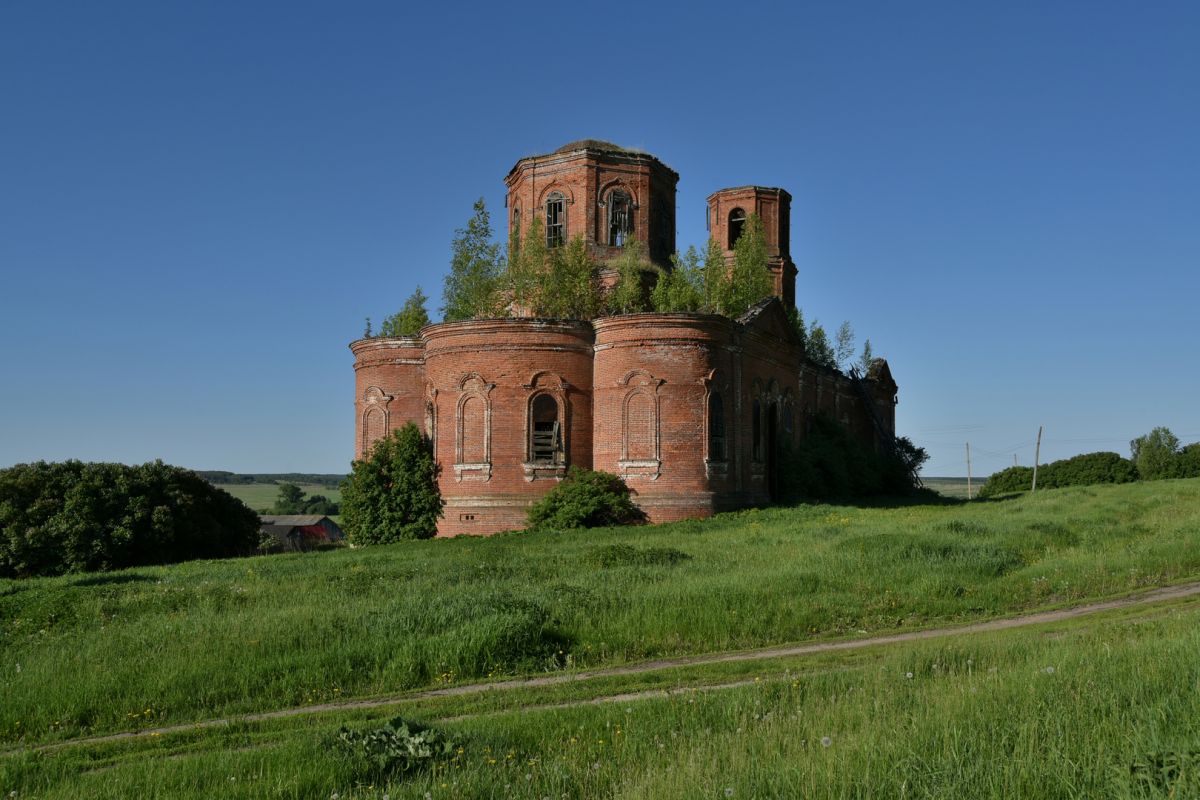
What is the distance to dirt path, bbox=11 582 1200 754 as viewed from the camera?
8930 mm

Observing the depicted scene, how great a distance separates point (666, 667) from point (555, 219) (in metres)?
28.1

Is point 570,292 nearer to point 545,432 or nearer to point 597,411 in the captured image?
point 597,411

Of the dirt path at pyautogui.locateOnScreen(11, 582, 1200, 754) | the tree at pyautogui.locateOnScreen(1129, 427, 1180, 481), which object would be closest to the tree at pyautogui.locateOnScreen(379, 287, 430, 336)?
the dirt path at pyautogui.locateOnScreen(11, 582, 1200, 754)

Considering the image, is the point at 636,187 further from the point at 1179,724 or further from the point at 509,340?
the point at 1179,724

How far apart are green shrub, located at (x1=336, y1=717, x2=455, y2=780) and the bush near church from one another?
897 inches

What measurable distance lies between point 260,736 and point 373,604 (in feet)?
17.6

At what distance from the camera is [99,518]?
27109 mm

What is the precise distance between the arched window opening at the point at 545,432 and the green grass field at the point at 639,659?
7.11 meters

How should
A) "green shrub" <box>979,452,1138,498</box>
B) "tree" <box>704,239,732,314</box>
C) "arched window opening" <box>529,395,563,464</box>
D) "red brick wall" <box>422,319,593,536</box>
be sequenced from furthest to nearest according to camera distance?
"green shrub" <box>979,452,1138,498</box>
"tree" <box>704,239,732,314</box>
"arched window opening" <box>529,395,563,464</box>
"red brick wall" <box>422,319,593,536</box>

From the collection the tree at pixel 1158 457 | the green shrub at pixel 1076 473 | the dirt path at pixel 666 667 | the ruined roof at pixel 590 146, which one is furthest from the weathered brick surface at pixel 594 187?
the tree at pixel 1158 457

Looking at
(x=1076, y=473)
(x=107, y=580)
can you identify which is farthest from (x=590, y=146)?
(x=1076, y=473)

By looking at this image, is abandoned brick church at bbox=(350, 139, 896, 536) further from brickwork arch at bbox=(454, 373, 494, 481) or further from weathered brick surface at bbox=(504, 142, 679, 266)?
weathered brick surface at bbox=(504, 142, 679, 266)

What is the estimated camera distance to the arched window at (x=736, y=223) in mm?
45000

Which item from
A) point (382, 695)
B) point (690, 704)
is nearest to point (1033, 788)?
point (690, 704)
